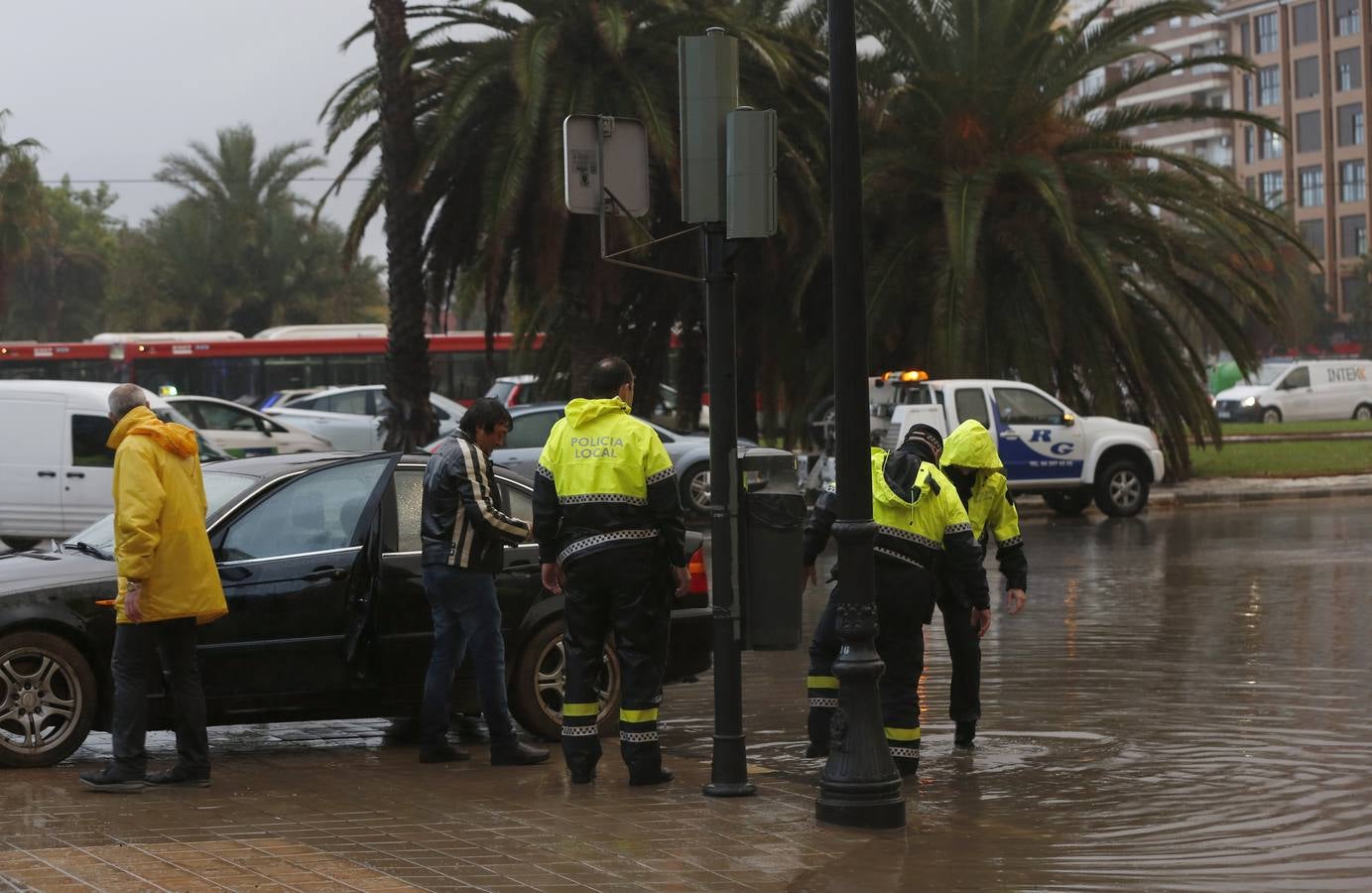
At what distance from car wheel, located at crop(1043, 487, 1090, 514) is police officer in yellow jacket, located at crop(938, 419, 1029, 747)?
15477 mm

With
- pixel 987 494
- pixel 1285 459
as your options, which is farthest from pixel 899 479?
pixel 1285 459

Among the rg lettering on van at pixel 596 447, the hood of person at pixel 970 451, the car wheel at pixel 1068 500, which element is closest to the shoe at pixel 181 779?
the rg lettering on van at pixel 596 447

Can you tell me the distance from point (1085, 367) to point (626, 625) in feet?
69.1

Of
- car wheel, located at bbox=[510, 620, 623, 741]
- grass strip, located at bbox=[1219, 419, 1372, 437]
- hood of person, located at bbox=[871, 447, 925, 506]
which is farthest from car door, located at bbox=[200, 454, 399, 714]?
grass strip, located at bbox=[1219, 419, 1372, 437]

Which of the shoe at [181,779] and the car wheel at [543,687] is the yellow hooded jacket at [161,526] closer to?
the shoe at [181,779]

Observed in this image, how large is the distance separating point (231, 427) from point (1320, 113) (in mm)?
80441

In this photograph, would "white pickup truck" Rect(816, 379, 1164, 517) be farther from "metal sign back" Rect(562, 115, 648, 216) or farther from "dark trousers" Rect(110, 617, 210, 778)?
"dark trousers" Rect(110, 617, 210, 778)

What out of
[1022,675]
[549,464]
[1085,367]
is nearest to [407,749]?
[549,464]

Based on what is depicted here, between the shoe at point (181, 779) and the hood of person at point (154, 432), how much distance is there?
1.36 metres

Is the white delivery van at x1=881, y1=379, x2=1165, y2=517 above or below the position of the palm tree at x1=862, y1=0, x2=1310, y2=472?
below

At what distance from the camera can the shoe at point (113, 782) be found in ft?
24.6

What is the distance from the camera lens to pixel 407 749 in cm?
881

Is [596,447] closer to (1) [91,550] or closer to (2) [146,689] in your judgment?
(2) [146,689]

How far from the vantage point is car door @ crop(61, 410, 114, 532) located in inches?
738
